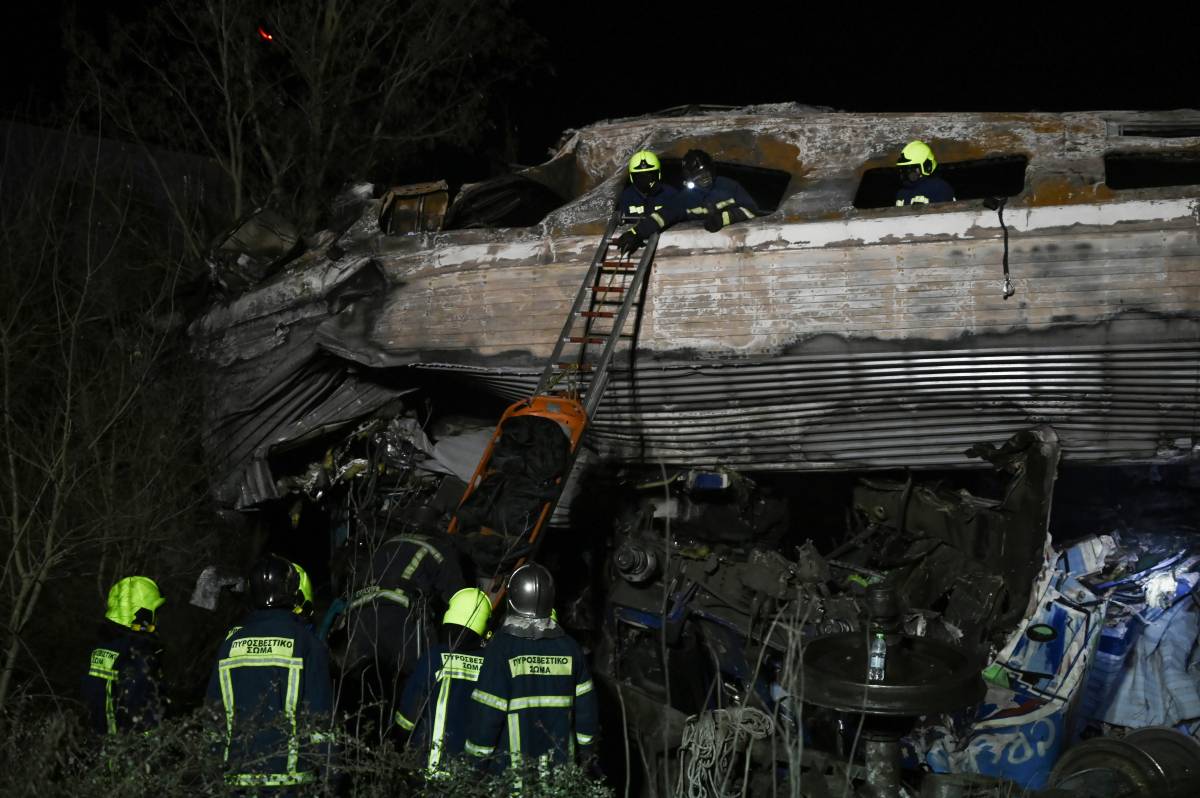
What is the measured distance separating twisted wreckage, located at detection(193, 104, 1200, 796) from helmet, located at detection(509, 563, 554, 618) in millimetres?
1084

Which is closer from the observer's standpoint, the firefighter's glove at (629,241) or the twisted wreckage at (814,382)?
the twisted wreckage at (814,382)

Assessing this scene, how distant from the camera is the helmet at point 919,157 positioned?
20.2 ft

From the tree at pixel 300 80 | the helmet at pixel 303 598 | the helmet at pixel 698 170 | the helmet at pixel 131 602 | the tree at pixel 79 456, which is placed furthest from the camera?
the tree at pixel 300 80

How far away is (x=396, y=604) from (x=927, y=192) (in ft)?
11.3

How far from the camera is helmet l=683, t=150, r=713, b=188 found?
6543mm

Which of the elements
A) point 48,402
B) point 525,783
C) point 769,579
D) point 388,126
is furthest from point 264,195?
point 525,783

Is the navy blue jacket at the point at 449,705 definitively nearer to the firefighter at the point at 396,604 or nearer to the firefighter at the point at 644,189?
the firefighter at the point at 396,604

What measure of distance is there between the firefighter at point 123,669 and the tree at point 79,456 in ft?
2.39

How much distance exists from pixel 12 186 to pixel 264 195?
9.17ft

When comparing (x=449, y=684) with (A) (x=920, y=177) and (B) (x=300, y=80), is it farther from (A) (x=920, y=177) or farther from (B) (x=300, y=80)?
(B) (x=300, y=80)

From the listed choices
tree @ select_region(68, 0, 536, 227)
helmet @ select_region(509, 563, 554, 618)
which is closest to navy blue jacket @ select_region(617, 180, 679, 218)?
helmet @ select_region(509, 563, 554, 618)

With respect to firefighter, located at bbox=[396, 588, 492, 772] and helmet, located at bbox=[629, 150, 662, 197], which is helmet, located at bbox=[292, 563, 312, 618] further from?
helmet, located at bbox=[629, 150, 662, 197]

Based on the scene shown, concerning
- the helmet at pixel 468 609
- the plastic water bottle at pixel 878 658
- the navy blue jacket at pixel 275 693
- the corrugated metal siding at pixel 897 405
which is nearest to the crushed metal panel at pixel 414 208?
the corrugated metal siding at pixel 897 405

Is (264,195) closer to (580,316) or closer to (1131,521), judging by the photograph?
(580,316)
